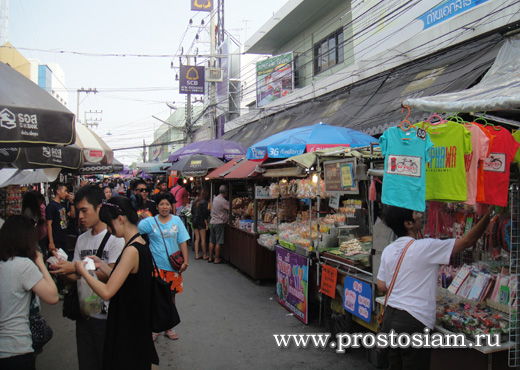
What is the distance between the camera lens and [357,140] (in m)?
7.12

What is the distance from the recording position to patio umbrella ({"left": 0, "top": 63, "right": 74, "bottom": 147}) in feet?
9.52

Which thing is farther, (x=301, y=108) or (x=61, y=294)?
(x=301, y=108)

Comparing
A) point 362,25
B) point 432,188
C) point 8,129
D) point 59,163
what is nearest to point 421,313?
point 432,188

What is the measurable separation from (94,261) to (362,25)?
35.7 ft

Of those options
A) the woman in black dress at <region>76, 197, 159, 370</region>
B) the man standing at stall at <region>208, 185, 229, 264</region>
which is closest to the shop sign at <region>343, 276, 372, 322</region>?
the woman in black dress at <region>76, 197, 159, 370</region>

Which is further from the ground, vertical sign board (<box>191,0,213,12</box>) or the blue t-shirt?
vertical sign board (<box>191,0,213,12</box>)

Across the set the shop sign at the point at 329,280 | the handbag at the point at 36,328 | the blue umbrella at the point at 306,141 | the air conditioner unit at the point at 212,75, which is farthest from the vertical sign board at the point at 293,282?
the air conditioner unit at the point at 212,75

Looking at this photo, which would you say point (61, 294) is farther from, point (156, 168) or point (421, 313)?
point (156, 168)

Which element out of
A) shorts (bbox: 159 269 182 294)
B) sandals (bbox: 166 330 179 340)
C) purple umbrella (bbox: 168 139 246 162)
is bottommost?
sandals (bbox: 166 330 179 340)

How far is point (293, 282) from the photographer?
6633 millimetres

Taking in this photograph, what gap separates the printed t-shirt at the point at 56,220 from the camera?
7.48 meters

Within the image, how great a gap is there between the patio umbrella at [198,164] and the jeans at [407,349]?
355 inches

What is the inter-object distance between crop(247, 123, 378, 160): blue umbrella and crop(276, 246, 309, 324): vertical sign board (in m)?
1.75

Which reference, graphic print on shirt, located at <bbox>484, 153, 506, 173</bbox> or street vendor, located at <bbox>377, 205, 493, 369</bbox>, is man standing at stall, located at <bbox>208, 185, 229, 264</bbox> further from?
graphic print on shirt, located at <bbox>484, 153, 506, 173</bbox>
